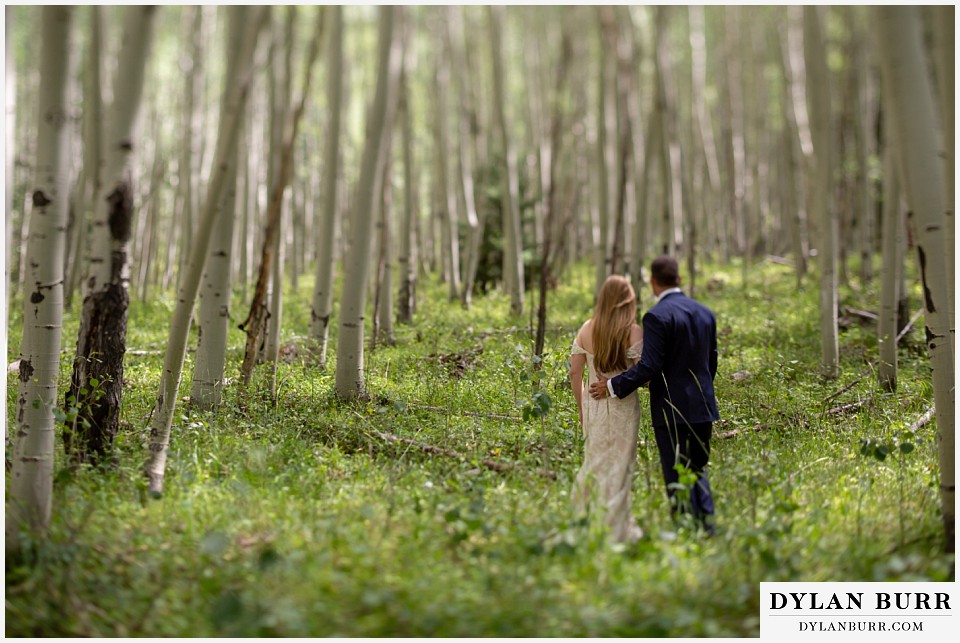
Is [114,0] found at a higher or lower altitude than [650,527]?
higher

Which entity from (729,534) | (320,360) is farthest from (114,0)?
(729,534)

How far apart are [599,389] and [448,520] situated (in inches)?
55.1

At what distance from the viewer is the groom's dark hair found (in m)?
4.60

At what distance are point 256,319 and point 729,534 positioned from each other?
13.7ft

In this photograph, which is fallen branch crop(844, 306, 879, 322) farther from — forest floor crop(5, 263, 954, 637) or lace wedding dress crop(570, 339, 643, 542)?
lace wedding dress crop(570, 339, 643, 542)

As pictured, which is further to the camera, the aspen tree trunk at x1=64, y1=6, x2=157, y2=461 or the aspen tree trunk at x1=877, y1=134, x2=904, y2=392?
the aspen tree trunk at x1=877, y1=134, x2=904, y2=392

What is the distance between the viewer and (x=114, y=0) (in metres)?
5.09

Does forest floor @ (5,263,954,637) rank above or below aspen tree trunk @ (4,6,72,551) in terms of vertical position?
below

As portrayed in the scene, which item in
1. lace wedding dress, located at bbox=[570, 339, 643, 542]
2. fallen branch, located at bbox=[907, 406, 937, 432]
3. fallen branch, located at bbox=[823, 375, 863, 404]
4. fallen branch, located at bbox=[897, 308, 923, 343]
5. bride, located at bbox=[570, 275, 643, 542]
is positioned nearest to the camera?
lace wedding dress, located at bbox=[570, 339, 643, 542]

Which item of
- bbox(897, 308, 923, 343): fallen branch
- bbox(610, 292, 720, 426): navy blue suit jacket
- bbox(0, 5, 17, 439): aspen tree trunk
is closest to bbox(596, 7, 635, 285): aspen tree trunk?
bbox(610, 292, 720, 426): navy blue suit jacket

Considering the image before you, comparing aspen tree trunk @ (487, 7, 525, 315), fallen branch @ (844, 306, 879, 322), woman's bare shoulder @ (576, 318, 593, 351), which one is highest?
aspen tree trunk @ (487, 7, 525, 315)

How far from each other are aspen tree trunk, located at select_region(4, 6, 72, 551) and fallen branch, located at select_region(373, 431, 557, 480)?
7.22 feet

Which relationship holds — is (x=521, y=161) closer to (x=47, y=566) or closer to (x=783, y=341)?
(x=783, y=341)

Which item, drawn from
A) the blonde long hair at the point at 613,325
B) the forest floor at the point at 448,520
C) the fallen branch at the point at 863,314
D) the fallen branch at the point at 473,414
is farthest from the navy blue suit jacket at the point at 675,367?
the fallen branch at the point at 863,314
